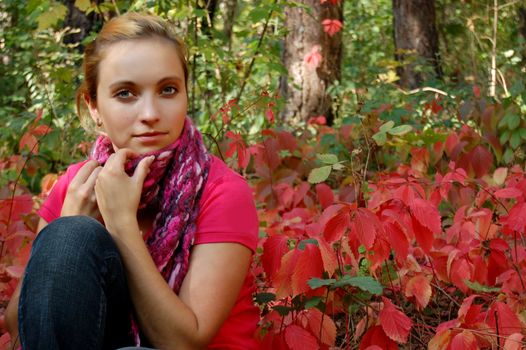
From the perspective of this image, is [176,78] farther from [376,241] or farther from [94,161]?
[376,241]

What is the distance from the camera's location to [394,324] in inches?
95.3

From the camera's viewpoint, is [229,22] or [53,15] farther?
[229,22]

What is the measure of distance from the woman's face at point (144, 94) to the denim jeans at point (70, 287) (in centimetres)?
33

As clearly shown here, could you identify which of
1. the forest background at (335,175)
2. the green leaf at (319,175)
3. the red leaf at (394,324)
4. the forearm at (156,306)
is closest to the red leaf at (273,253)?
the forest background at (335,175)

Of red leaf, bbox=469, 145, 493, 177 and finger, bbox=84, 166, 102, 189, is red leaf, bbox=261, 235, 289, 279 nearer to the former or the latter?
finger, bbox=84, 166, 102, 189

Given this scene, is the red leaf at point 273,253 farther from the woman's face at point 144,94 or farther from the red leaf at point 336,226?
the woman's face at point 144,94

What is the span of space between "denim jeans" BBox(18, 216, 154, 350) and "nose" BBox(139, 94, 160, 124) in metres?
0.34

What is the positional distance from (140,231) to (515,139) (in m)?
3.15

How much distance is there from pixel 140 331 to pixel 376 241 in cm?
81

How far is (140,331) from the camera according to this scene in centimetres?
212

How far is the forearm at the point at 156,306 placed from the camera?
203cm

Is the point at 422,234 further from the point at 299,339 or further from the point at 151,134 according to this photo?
the point at 151,134

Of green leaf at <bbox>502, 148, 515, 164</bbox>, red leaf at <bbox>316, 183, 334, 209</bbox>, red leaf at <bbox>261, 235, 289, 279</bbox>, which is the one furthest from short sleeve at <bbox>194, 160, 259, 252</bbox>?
green leaf at <bbox>502, 148, 515, 164</bbox>

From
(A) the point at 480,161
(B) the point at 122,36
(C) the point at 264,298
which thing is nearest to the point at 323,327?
(C) the point at 264,298
